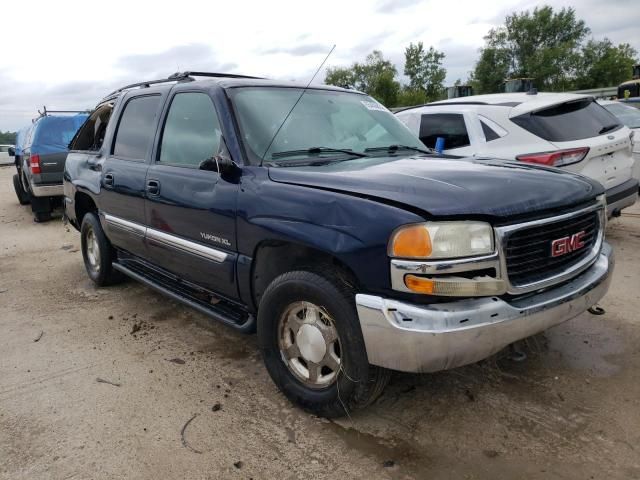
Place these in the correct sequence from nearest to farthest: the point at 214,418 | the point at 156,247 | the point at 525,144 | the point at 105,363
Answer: the point at 214,418
the point at 105,363
the point at 156,247
the point at 525,144

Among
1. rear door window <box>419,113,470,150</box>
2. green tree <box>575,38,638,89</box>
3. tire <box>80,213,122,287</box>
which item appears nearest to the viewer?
tire <box>80,213,122,287</box>

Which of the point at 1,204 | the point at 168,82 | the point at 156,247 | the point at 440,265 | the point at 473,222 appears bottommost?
the point at 1,204

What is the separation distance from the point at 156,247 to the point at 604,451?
3102 mm

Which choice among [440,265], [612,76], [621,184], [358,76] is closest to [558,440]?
[440,265]

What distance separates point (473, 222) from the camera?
2314 millimetres

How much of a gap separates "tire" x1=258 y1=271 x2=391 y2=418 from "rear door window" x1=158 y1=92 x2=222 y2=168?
1163 millimetres

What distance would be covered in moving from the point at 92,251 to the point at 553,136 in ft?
16.0

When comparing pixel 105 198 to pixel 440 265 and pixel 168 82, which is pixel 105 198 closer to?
pixel 168 82

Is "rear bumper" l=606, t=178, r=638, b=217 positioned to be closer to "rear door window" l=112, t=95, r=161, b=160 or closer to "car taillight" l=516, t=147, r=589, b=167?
"car taillight" l=516, t=147, r=589, b=167

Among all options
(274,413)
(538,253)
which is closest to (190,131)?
(274,413)

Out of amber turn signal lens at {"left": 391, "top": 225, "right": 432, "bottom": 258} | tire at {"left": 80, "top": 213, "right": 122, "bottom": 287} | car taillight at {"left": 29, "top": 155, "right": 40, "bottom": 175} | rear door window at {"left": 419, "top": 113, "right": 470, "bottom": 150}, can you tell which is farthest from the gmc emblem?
car taillight at {"left": 29, "top": 155, "right": 40, "bottom": 175}

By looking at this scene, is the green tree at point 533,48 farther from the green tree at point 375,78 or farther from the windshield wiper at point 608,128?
the windshield wiper at point 608,128

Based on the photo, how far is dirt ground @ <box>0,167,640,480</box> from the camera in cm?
245

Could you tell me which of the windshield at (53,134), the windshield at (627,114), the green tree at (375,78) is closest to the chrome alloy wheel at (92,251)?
the windshield at (53,134)
